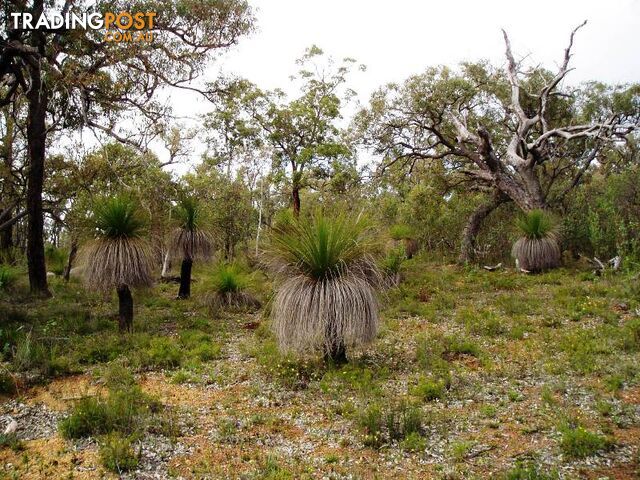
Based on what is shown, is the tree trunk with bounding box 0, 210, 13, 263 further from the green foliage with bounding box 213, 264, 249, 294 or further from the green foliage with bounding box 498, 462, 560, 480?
the green foliage with bounding box 498, 462, 560, 480

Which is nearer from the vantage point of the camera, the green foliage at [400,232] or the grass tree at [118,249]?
the grass tree at [118,249]

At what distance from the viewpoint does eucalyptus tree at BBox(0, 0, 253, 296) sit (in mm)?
8469

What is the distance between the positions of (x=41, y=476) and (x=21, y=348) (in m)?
2.99

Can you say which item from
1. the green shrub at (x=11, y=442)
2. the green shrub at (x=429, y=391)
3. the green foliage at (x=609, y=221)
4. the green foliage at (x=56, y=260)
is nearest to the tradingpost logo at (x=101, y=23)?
the green shrub at (x=11, y=442)

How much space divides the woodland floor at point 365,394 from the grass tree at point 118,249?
3.02ft

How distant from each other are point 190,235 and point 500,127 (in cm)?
1248

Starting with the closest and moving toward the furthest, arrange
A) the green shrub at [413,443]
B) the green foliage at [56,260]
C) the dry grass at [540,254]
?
the green shrub at [413,443]
the dry grass at [540,254]
the green foliage at [56,260]

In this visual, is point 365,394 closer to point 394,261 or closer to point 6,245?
point 394,261

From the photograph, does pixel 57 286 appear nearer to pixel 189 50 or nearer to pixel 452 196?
pixel 189 50

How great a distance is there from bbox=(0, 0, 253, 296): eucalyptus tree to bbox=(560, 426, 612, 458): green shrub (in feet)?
26.5

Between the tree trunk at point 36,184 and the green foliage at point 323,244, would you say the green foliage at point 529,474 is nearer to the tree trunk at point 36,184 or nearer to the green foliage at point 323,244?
the green foliage at point 323,244

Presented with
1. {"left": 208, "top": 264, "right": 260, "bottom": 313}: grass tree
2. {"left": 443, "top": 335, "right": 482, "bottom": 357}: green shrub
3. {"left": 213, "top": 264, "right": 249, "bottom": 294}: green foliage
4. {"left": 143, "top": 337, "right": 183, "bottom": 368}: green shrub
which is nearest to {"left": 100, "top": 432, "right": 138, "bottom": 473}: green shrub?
{"left": 143, "top": 337, "right": 183, "bottom": 368}: green shrub

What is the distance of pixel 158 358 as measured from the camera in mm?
6742

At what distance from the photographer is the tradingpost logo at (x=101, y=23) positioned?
8508 mm
